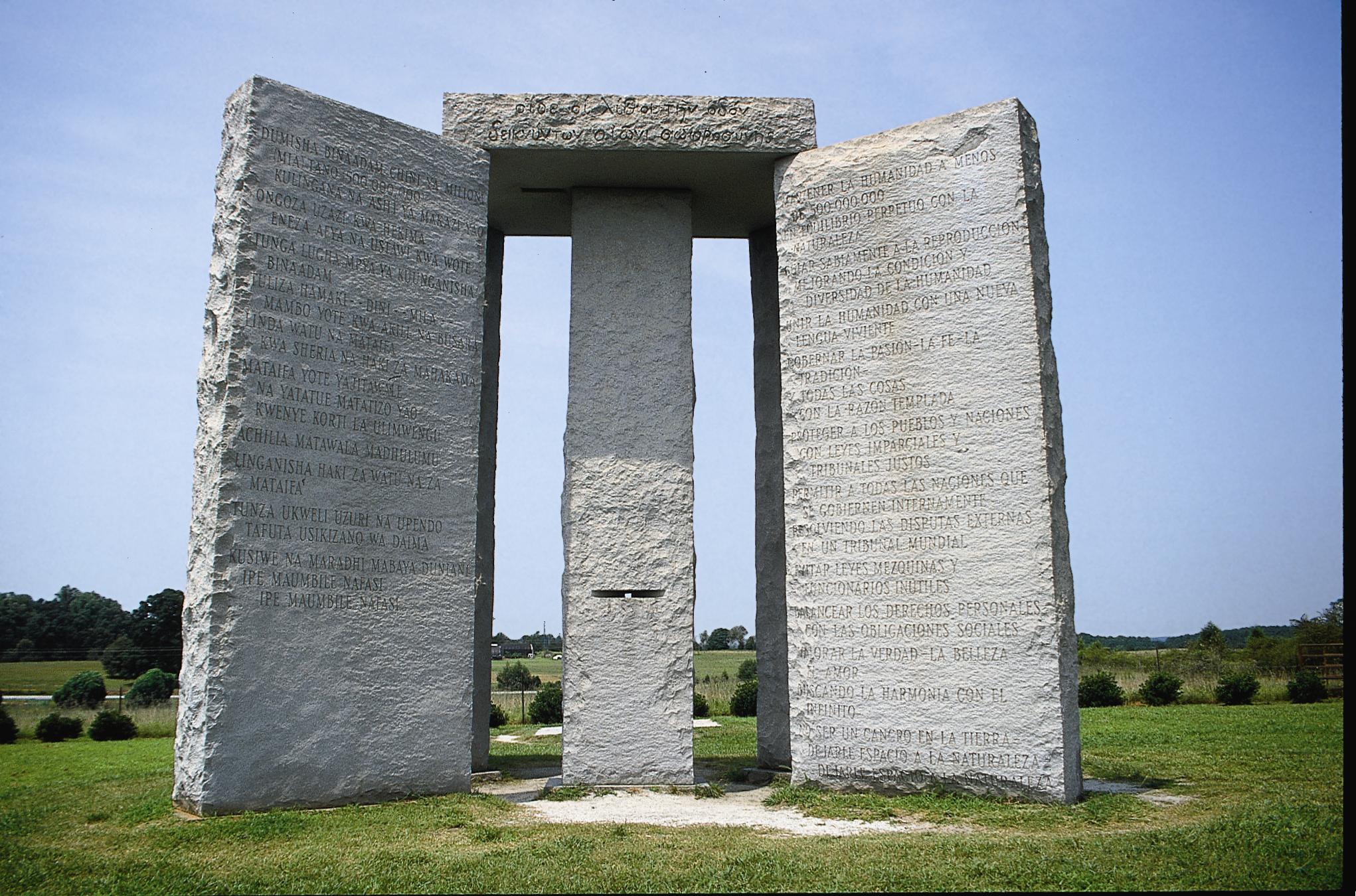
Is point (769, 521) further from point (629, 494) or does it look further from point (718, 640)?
point (718, 640)

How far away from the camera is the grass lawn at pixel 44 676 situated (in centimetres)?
2011

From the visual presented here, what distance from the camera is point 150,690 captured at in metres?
18.6

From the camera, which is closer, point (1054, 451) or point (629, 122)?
point (1054, 451)

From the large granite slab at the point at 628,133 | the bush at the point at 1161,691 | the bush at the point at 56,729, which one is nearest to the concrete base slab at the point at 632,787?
the large granite slab at the point at 628,133

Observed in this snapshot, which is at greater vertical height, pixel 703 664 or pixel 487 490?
pixel 487 490

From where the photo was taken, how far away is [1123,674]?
74.1 feet

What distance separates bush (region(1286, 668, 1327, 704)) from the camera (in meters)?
17.3

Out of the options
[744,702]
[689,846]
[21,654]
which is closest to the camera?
[689,846]

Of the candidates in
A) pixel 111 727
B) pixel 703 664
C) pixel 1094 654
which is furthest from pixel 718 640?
pixel 111 727

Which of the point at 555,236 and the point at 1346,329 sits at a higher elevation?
the point at 555,236

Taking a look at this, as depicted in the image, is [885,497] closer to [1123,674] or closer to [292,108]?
[292,108]

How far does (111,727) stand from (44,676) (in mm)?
7777

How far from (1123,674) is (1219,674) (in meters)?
1.90

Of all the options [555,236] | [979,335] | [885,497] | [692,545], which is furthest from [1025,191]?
[555,236]
